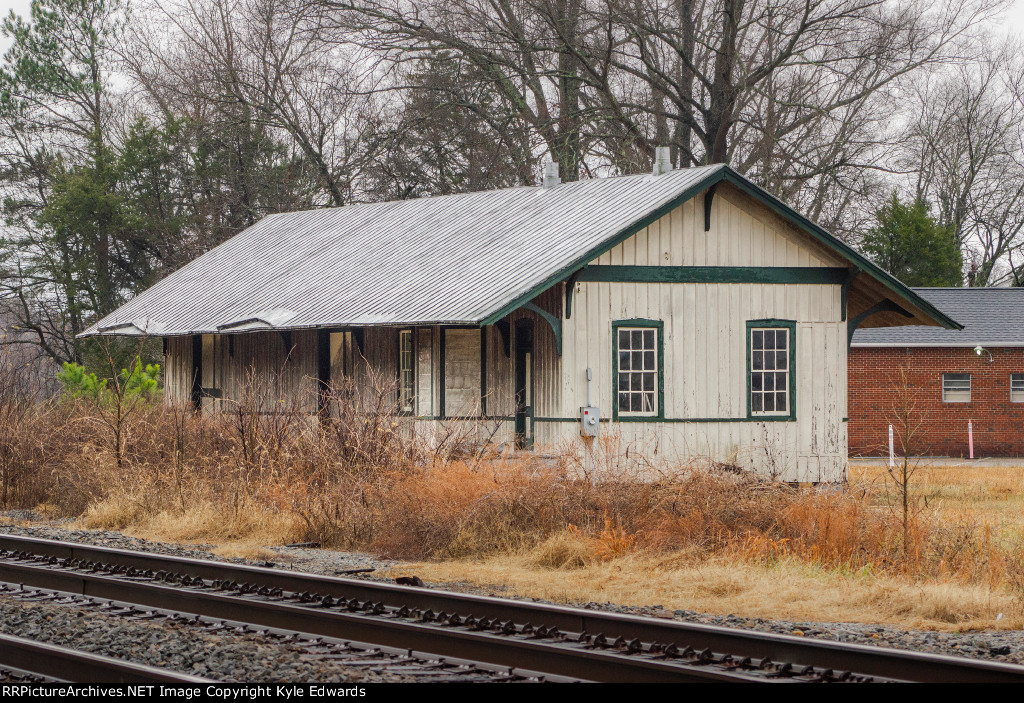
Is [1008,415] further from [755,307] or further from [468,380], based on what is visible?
[468,380]

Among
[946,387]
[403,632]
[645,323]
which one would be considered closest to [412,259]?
[645,323]

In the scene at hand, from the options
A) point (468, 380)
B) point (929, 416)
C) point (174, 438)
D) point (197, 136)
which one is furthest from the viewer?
point (197, 136)

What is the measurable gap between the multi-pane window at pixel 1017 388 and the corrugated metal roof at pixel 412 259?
13731 mm

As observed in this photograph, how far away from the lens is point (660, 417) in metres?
18.3

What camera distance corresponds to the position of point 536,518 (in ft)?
43.7

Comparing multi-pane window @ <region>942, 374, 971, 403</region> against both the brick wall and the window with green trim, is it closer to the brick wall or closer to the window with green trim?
the brick wall

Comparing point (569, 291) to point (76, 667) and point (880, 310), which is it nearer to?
point (880, 310)

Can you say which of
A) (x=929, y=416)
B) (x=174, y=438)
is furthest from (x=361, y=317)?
(x=929, y=416)

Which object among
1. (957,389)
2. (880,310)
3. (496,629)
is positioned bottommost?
(496,629)

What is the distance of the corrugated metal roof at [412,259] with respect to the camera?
18250 mm

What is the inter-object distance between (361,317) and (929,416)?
17.6 metres

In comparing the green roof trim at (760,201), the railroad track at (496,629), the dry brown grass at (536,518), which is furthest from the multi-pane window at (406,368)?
the railroad track at (496,629)

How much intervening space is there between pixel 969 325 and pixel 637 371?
17.1 m

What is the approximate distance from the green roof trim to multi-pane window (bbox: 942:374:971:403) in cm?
1284
